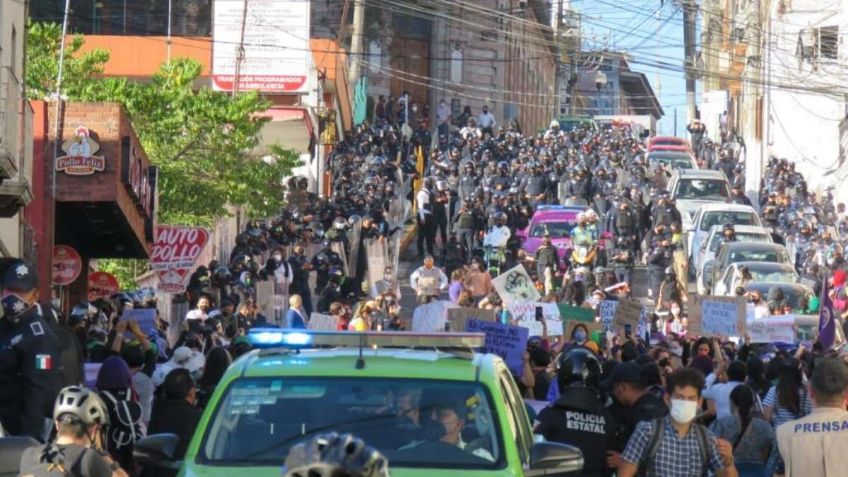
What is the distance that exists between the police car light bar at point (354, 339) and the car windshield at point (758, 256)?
30781mm

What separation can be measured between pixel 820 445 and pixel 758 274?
29.2m

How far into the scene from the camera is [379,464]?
13.5 ft

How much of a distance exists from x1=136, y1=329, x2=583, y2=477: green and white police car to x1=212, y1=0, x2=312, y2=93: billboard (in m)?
42.0

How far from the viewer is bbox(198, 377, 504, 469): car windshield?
25.7ft

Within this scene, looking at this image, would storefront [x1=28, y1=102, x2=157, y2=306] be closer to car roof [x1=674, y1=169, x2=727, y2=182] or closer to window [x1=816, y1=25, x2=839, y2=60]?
car roof [x1=674, y1=169, x2=727, y2=182]

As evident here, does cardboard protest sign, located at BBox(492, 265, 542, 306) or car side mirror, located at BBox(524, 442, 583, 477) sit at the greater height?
cardboard protest sign, located at BBox(492, 265, 542, 306)

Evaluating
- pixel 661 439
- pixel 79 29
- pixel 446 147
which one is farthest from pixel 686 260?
pixel 661 439

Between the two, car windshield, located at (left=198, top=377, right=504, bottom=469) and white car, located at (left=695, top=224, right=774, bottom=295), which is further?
white car, located at (left=695, top=224, right=774, bottom=295)

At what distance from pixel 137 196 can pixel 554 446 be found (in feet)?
62.2

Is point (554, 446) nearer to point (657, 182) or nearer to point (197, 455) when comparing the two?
point (197, 455)

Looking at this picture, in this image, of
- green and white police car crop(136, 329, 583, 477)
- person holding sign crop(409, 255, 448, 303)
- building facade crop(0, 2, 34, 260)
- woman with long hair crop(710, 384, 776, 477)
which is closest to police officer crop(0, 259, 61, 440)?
green and white police car crop(136, 329, 583, 477)

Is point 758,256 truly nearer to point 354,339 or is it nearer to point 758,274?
point 758,274

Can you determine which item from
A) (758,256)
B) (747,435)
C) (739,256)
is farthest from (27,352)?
(758,256)

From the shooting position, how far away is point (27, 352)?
1029 centimetres
